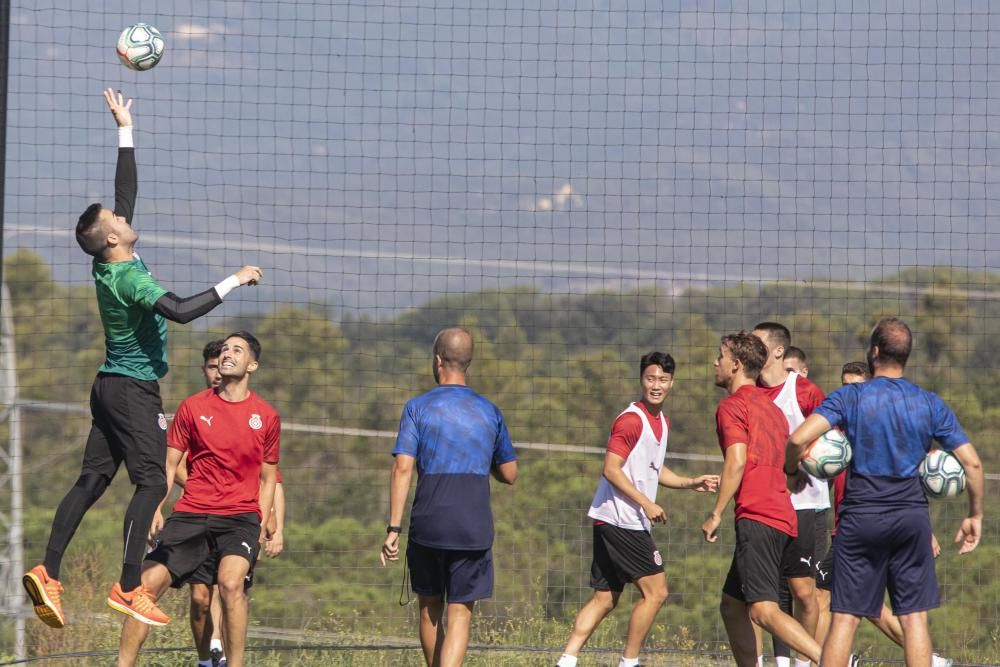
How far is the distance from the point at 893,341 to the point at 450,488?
247 centimetres

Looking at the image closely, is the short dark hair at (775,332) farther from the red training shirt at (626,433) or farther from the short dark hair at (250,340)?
the short dark hair at (250,340)

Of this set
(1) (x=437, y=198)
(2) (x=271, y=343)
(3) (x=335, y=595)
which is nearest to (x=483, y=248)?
(1) (x=437, y=198)

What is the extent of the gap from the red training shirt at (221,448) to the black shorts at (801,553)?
326cm

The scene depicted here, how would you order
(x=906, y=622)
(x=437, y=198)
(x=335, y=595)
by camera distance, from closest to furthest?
1. (x=906, y=622)
2. (x=437, y=198)
3. (x=335, y=595)

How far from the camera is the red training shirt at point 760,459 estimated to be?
7.21m

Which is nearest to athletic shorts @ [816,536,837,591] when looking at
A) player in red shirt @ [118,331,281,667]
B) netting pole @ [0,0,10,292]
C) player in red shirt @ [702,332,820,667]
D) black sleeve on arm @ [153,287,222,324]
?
player in red shirt @ [702,332,820,667]

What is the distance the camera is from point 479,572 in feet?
22.2

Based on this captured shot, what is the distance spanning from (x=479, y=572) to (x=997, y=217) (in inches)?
246

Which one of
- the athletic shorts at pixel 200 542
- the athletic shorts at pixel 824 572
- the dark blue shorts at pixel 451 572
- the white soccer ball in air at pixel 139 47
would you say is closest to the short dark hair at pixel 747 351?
the athletic shorts at pixel 824 572

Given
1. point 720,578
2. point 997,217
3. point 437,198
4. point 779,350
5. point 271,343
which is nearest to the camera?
point 779,350

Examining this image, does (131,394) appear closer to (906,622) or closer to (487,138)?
(906,622)

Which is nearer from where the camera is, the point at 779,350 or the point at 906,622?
the point at 906,622

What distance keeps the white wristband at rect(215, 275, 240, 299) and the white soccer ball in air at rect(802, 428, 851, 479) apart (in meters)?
3.19

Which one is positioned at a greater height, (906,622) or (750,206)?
(750,206)
